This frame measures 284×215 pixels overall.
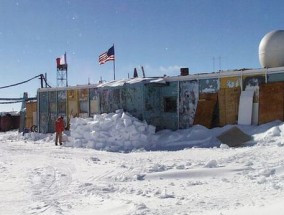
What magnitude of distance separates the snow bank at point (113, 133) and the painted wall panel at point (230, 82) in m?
3.96

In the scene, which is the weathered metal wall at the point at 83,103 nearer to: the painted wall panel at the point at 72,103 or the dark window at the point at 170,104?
the painted wall panel at the point at 72,103

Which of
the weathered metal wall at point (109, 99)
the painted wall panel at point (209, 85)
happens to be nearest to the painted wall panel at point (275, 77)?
the painted wall panel at point (209, 85)

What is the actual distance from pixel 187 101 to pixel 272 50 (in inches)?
188

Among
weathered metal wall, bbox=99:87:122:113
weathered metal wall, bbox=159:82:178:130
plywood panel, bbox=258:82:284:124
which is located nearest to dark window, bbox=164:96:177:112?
weathered metal wall, bbox=159:82:178:130

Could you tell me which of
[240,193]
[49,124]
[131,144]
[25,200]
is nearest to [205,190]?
[240,193]

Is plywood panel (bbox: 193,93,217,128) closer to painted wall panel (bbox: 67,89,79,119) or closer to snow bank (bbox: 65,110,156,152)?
snow bank (bbox: 65,110,156,152)

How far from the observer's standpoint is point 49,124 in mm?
28906

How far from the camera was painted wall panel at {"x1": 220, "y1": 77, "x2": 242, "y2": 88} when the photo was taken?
765 inches

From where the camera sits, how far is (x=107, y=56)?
89.2 ft

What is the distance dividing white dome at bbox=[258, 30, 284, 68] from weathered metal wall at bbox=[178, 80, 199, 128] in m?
3.48

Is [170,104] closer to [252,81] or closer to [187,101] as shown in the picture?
[187,101]

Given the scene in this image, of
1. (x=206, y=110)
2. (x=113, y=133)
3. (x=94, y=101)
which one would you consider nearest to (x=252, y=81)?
(x=206, y=110)

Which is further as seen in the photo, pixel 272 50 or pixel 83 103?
pixel 83 103

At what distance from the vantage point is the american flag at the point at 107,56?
27016 mm
